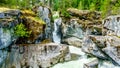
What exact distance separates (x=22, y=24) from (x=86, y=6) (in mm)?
39224

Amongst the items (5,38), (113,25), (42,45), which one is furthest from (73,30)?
(5,38)

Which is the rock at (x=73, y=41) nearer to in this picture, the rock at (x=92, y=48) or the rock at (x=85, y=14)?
the rock at (x=85, y=14)

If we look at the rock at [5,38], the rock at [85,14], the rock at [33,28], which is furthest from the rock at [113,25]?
the rock at [85,14]

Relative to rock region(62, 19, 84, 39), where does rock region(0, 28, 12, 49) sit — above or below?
above

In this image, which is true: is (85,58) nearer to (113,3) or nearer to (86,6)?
(113,3)

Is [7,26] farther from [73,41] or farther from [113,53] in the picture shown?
[73,41]

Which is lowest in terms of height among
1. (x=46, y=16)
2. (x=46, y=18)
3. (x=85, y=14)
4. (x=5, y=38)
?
(x=5, y=38)

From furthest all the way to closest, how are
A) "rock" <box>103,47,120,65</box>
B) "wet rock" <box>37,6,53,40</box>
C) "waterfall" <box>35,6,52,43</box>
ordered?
"wet rock" <box>37,6,53,40</box>
"waterfall" <box>35,6,52,43</box>
"rock" <box>103,47,120,65</box>

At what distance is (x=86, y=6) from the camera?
70125 millimetres

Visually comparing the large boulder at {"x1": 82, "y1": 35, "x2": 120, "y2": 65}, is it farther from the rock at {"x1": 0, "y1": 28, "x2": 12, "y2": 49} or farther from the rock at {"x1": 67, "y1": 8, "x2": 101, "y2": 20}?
the rock at {"x1": 67, "y1": 8, "x2": 101, "y2": 20}

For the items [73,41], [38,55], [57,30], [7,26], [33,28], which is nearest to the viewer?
[7,26]

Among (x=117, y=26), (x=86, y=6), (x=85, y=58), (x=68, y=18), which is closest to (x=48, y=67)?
(x=85, y=58)

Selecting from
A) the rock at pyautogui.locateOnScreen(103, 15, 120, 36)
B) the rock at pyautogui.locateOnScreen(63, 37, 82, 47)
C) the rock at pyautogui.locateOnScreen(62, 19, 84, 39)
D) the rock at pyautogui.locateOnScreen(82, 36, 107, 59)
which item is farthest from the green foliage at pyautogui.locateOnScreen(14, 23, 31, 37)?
the rock at pyautogui.locateOnScreen(62, 19, 84, 39)

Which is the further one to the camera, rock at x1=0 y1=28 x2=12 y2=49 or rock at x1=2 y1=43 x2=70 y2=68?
rock at x1=2 y1=43 x2=70 y2=68
